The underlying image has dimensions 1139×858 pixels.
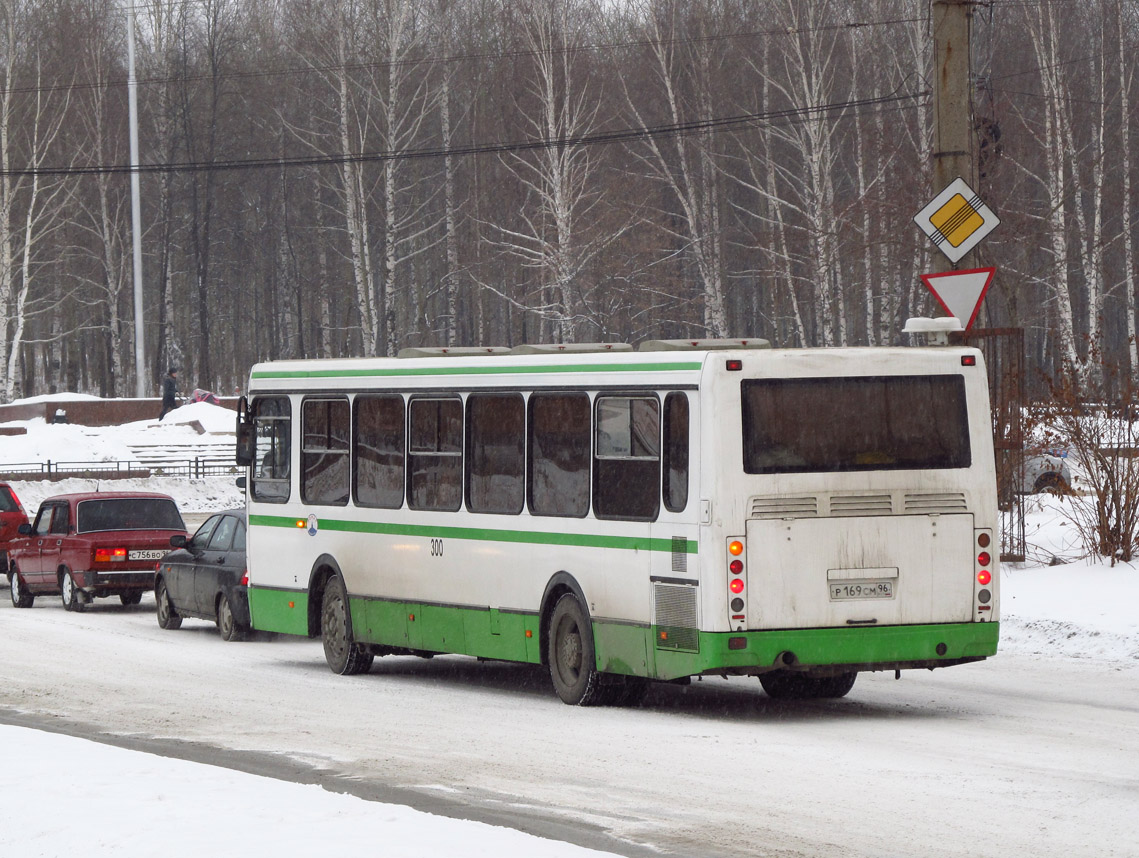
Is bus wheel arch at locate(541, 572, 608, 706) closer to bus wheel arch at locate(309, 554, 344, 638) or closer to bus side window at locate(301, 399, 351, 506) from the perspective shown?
bus side window at locate(301, 399, 351, 506)

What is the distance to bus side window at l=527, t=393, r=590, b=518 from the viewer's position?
511 inches

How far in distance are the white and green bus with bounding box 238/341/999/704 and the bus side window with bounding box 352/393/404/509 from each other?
1.50 ft

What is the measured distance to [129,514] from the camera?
77.5 ft

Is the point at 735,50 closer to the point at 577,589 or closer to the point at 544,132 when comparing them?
the point at 544,132

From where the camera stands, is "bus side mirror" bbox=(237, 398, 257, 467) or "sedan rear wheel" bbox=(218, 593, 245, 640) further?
"sedan rear wheel" bbox=(218, 593, 245, 640)

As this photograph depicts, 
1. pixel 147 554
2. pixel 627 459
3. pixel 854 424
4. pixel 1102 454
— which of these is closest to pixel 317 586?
pixel 627 459

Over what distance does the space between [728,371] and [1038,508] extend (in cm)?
999

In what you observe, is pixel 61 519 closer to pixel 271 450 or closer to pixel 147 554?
pixel 147 554

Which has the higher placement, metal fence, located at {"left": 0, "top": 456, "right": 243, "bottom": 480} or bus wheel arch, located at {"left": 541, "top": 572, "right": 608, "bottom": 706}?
metal fence, located at {"left": 0, "top": 456, "right": 243, "bottom": 480}

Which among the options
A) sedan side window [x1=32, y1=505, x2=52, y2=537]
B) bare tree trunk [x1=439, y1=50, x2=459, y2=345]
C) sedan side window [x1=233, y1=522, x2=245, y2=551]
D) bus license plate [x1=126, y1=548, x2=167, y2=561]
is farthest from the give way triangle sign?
bare tree trunk [x1=439, y1=50, x2=459, y2=345]

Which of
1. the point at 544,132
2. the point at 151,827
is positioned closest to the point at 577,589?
the point at 151,827

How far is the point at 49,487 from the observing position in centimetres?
4512

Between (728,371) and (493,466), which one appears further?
(493,466)

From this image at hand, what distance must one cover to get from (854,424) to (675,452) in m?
A: 1.18
